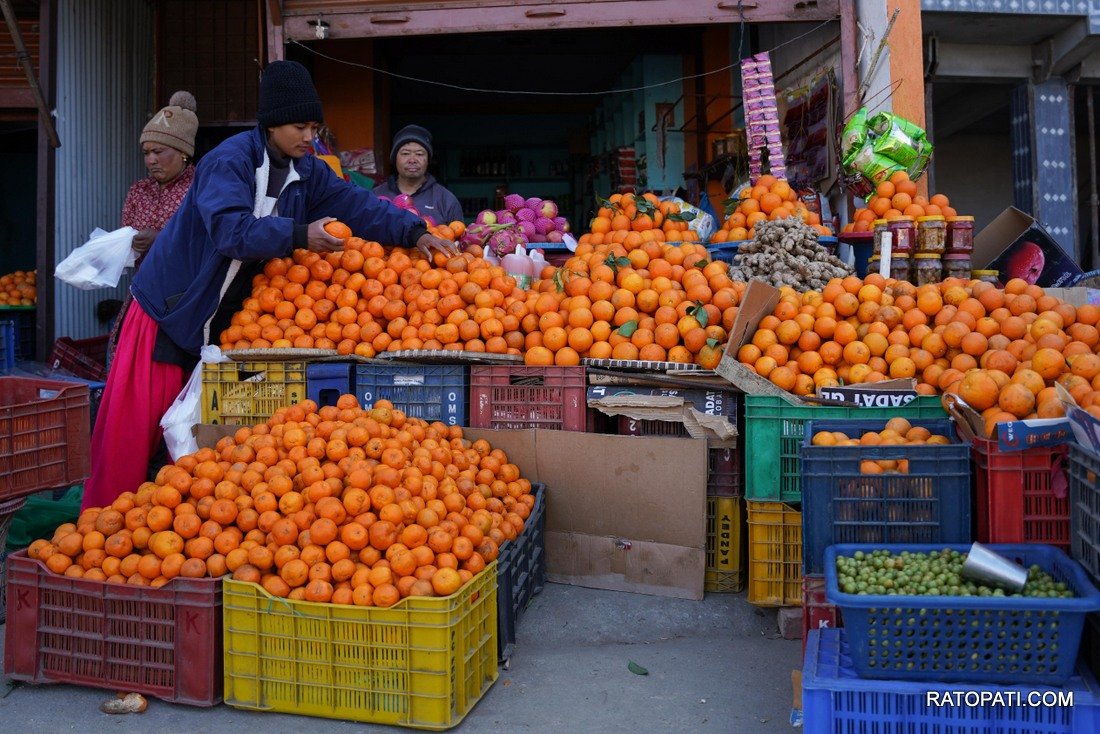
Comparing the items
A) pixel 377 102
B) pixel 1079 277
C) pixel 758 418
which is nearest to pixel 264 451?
pixel 758 418

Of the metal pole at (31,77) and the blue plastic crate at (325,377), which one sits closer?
the blue plastic crate at (325,377)

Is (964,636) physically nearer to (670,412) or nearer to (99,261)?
(670,412)

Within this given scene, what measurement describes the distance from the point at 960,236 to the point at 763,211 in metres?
1.12

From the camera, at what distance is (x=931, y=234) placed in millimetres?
Result: 5043

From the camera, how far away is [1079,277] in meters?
5.54

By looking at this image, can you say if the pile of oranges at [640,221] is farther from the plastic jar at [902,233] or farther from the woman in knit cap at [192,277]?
the woman in knit cap at [192,277]

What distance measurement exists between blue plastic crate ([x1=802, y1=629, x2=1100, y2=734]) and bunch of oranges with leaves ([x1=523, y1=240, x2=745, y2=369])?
1869 mm

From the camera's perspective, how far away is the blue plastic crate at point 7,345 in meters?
7.29

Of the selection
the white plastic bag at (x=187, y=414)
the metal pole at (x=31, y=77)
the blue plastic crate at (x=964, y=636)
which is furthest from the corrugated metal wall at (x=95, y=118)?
the blue plastic crate at (x=964, y=636)

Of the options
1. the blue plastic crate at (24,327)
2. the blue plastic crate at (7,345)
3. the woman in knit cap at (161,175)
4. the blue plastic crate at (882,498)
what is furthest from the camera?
the blue plastic crate at (24,327)

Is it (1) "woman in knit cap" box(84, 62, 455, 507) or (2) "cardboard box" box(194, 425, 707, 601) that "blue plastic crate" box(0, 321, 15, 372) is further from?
(2) "cardboard box" box(194, 425, 707, 601)

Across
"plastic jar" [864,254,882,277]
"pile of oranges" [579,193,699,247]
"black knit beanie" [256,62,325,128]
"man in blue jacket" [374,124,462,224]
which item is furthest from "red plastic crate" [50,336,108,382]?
"plastic jar" [864,254,882,277]

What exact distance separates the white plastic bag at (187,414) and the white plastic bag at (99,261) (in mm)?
1040

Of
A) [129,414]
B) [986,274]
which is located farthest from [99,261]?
[986,274]
